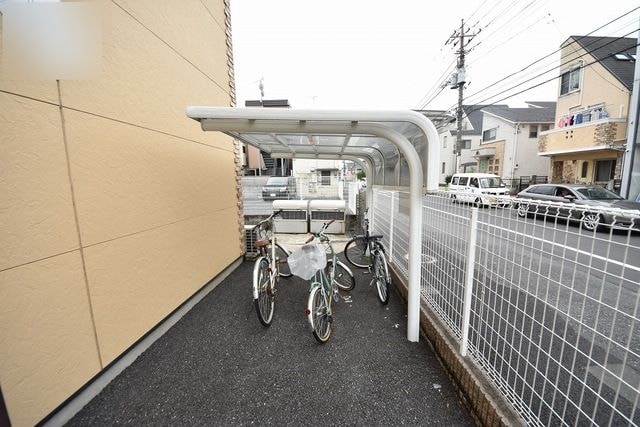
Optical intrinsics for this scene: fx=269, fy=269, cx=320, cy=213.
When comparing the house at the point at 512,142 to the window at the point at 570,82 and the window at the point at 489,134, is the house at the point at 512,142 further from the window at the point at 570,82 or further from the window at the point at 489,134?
the window at the point at 570,82

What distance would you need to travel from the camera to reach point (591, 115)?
38.1 ft

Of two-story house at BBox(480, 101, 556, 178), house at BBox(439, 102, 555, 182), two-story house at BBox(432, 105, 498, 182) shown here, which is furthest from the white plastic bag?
two-story house at BBox(432, 105, 498, 182)

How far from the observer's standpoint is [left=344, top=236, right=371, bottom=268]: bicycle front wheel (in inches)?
181

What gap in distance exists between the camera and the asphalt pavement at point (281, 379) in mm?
1907

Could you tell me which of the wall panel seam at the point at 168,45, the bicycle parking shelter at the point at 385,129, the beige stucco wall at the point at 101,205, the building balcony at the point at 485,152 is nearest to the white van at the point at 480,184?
the bicycle parking shelter at the point at 385,129

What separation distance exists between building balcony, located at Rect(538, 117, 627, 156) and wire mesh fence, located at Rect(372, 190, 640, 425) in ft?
34.2

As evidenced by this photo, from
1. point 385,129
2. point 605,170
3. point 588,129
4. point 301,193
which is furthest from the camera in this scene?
point 605,170

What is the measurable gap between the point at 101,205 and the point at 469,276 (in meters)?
2.91

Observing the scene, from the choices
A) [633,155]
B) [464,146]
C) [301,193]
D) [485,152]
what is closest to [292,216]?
[301,193]

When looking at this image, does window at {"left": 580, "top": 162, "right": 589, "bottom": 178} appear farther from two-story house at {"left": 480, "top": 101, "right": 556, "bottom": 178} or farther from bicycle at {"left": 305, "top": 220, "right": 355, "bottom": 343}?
bicycle at {"left": 305, "top": 220, "right": 355, "bottom": 343}

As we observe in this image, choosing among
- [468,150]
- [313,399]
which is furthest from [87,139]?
[468,150]

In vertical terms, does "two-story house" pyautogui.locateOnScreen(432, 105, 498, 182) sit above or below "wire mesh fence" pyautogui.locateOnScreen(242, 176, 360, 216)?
above

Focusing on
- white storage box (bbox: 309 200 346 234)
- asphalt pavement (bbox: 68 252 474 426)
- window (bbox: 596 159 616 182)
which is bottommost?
asphalt pavement (bbox: 68 252 474 426)

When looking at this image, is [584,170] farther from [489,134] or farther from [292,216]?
[292,216]
